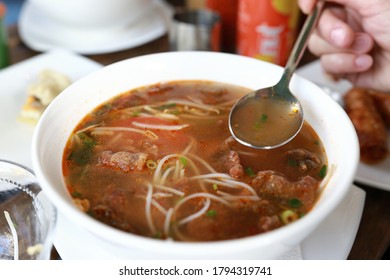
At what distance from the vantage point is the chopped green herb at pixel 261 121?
5.54 feet

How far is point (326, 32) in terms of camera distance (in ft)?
7.20

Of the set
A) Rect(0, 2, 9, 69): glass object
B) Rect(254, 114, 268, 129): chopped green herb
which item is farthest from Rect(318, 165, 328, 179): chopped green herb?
Rect(0, 2, 9, 69): glass object

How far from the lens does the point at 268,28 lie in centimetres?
264

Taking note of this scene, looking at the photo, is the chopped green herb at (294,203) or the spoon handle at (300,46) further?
the spoon handle at (300,46)

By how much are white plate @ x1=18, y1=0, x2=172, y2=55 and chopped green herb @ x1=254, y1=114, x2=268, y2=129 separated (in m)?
1.45

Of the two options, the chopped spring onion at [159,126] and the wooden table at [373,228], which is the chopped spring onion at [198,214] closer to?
the chopped spring onion at [159,126]

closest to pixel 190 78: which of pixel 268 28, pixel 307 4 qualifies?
pixel 307 4

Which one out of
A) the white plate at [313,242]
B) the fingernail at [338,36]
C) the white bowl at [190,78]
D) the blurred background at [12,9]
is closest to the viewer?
the white bowl at [190,78]

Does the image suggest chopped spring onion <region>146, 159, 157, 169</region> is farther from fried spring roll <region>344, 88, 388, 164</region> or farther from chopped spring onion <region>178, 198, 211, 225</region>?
fried spring roll <region>344, 88, 388, 164</region>

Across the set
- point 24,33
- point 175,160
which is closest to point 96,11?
point 24,33

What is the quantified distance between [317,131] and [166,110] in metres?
0.59

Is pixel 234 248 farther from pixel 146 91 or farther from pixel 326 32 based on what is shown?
pixel 326 32

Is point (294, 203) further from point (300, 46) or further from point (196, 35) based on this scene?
point (196, 35)

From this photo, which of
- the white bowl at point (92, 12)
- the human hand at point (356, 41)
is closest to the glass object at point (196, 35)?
the white bowl at point (92, 12)
